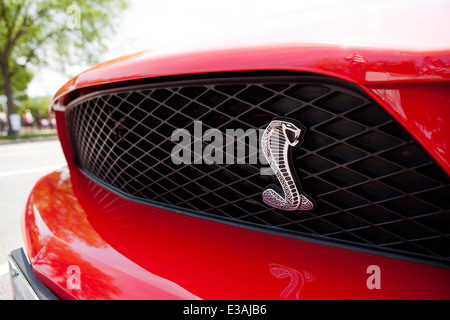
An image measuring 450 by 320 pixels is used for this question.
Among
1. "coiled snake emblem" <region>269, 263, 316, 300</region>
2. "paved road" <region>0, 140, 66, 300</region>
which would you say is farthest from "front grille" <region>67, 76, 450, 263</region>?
"paved road" <region>0, 140, 66, 300</region>

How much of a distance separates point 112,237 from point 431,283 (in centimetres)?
86

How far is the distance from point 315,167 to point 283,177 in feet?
0.34

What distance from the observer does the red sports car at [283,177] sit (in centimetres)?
63


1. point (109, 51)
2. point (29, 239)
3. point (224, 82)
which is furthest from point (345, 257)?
point (109, 51)

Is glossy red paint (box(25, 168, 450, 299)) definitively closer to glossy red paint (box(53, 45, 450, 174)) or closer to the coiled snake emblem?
the coiled snake emblem

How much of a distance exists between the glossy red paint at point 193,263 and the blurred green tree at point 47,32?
17879mm

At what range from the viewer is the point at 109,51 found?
1778 centimetres

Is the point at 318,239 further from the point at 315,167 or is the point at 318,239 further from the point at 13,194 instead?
the point at 13,194

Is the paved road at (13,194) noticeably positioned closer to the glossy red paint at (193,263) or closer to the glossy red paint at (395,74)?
the glossy red paint at (193,263)

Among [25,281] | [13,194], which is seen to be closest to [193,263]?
[25,281]

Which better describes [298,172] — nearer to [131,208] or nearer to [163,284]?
[163,284]

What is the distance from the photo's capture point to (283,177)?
805 millimetres

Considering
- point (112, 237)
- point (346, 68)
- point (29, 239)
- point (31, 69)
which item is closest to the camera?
point (346, 68)

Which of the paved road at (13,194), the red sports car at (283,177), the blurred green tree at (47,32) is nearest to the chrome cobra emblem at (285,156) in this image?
the red sports car at (283,177)
